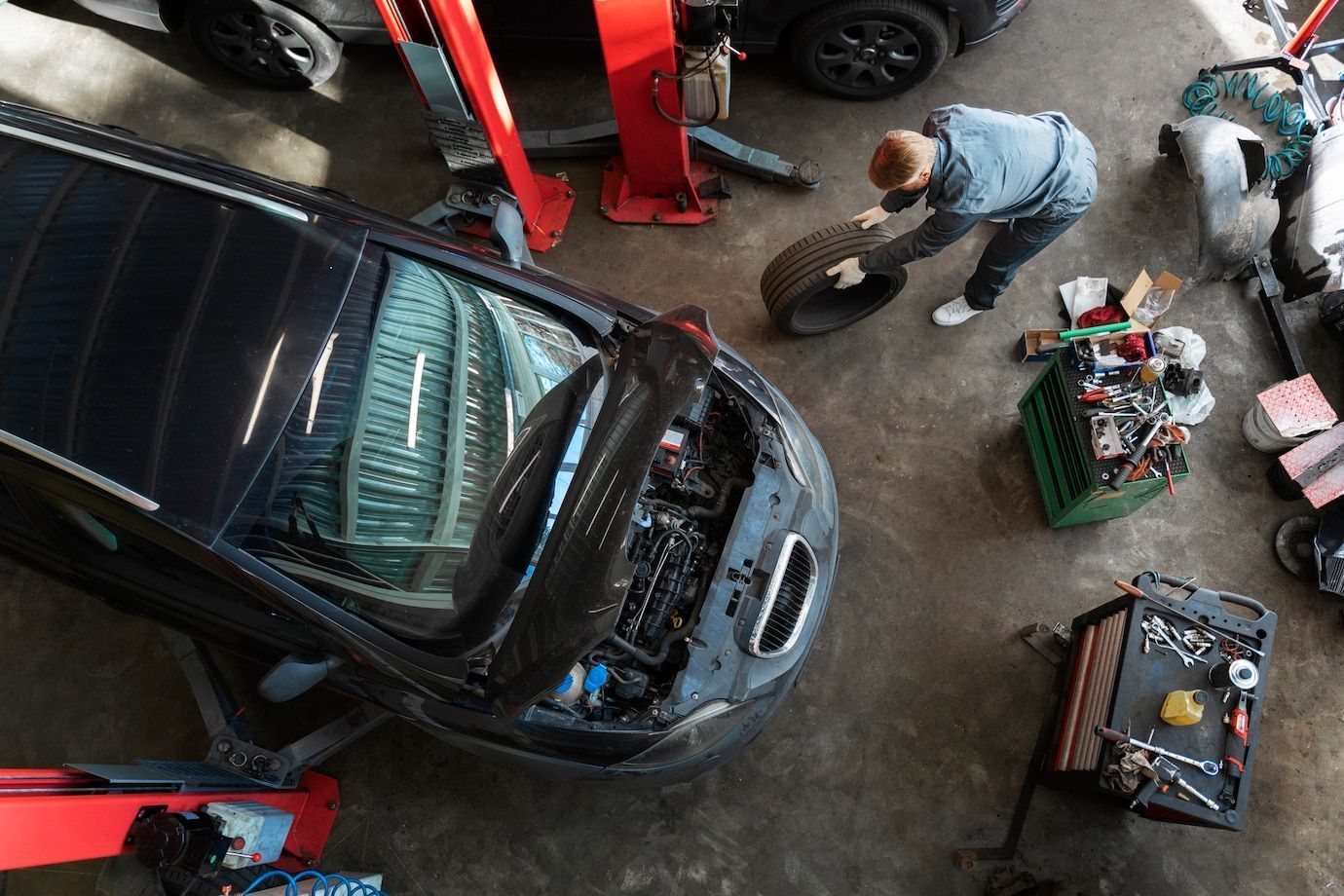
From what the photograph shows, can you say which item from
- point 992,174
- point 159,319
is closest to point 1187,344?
point 992,174

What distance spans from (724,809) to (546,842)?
61 cm

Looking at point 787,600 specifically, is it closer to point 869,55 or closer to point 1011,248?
point 1011,248

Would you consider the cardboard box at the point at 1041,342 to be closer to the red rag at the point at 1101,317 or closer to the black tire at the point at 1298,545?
the red rag at the point at 1101,317

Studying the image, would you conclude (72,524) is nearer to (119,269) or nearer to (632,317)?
(119,269)

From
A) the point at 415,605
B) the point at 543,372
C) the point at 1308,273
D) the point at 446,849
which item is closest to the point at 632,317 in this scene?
the point at 543,372

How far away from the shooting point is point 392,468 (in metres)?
2.04

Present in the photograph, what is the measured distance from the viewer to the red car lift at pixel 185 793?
5.97ft

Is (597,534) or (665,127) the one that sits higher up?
(665,127)

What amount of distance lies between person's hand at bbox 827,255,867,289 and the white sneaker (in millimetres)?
556

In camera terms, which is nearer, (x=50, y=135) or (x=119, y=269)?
(x=119, y=269)

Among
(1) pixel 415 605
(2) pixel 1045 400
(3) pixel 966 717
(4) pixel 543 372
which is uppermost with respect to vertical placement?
(2) pixel 1045 400

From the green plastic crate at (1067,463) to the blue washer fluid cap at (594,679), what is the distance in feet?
5.55

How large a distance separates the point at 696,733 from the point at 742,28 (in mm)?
2804

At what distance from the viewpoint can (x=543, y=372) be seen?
89.3 inches
